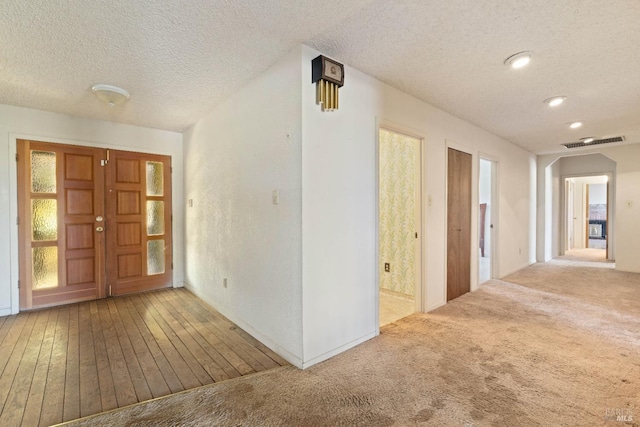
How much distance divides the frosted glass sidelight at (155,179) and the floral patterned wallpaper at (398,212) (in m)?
3.31

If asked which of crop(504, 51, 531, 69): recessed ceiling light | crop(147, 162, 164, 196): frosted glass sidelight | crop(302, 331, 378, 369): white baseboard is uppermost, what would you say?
crop(504, 51, 531, 69): recessed ceiling light

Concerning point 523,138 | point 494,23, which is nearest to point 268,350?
point 494,23

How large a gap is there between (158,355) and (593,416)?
2983 millimetres

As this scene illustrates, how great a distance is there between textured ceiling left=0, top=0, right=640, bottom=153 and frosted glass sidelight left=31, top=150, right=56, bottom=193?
1.90 ft

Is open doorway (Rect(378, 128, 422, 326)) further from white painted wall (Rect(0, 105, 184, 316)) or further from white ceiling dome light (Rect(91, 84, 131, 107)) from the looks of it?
white painted wall (Rect(0, 105, 184, 316))

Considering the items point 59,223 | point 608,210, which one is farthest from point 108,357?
point 608,210

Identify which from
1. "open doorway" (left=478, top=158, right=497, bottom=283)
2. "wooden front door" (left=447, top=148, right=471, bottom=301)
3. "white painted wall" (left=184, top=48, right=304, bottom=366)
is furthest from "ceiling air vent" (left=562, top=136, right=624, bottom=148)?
"white painted wall" (left=184, top=48, right=304, bottom=366)

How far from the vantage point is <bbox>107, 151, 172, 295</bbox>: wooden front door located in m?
3.99

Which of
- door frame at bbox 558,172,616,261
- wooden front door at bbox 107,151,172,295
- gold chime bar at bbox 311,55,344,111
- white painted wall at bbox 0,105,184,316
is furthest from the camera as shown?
door frame at bbox 558,172,616,261

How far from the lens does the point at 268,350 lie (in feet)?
8.15

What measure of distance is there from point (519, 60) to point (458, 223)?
209 cm

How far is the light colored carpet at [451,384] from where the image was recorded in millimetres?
1659

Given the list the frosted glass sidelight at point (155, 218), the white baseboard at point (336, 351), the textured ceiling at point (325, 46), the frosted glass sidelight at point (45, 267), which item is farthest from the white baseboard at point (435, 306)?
the frosted glass sidelight at point (45, 267)

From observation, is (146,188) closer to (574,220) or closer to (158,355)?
(158,355)
